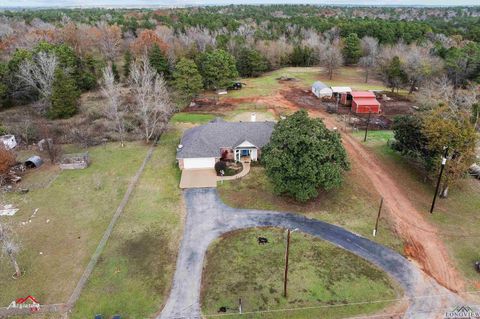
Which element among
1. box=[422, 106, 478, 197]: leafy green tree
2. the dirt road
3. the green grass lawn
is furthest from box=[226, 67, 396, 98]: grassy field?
box=[422, 106, 478, 197]: leafy green tree

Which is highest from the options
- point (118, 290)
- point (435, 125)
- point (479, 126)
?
point (435, 125)

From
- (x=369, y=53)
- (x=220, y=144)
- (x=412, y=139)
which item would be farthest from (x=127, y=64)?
(x=412, y=139)

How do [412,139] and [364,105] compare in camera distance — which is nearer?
[412,139]

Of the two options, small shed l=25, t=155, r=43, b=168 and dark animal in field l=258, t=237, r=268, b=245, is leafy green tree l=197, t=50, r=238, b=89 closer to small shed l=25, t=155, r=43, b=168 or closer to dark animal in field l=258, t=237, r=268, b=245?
small shed l=25, t=155, r=43, b=168

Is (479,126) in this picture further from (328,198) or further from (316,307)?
(316,307)

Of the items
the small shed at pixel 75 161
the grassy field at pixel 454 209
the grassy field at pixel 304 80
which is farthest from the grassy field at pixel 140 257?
the grassy field at pixel 304 80

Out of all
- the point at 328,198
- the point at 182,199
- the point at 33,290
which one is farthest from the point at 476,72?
the point at 33,290

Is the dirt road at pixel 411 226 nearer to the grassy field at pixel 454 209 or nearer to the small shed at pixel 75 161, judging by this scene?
the grassy field at pixel 454 209

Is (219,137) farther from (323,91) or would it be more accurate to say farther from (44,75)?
(44,75)
